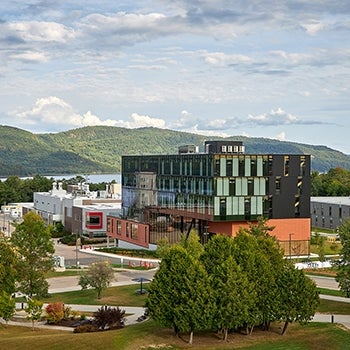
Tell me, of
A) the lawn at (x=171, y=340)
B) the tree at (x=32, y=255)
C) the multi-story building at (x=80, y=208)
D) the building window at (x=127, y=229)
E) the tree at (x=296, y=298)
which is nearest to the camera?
the lawn at (x=171, y=340)

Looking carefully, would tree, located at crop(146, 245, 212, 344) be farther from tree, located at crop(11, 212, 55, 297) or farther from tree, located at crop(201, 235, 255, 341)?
tree, located at crop(11, 212, 55, 297)

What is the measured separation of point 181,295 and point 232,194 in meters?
46.1

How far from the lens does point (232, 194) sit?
89625mm

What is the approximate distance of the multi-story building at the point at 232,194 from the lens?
89562mm

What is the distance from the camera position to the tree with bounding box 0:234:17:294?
56.2 metres

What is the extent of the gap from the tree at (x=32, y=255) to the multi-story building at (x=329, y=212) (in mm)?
70234

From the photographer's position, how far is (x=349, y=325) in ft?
159

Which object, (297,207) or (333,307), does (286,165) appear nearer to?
(297,207)

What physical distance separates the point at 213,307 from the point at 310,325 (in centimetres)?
863

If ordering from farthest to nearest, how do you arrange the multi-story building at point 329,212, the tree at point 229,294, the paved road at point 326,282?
the multi-story building at point 329,212 < the paved road at point 326,282 < the tree at point 229,294

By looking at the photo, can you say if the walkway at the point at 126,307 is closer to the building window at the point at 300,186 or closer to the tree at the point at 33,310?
the tree at the point at 33,310

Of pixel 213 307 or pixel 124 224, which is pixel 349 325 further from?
pixel 124 224

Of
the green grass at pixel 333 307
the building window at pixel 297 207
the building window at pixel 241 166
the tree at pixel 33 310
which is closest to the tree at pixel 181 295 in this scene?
the tree at pixel 33 310

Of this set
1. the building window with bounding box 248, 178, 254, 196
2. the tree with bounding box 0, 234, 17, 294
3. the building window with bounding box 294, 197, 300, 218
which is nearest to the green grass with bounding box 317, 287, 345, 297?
the tree with bounding box 0, 234, 17, 294
